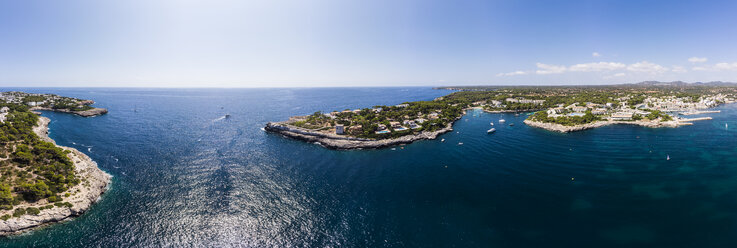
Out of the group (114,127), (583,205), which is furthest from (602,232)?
(114,127)

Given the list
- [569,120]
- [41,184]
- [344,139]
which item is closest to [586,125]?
[569,120]

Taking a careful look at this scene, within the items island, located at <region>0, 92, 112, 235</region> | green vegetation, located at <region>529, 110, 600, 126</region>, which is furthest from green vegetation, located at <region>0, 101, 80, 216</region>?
green vegetation, located at <region>529, 110, 600, 126</region>

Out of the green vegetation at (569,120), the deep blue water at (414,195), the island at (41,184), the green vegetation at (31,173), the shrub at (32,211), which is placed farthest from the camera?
the green vegetation at (569,120)

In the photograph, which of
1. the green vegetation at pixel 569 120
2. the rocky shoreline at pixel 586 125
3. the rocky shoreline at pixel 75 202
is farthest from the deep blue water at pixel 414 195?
the green vegetation at pixel 569 120

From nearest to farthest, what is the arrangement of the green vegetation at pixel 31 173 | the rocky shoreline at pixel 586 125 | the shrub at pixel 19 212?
the shrub at pixel 19 212 < the green vegetation at pixel 31 173 < the rocky shoreline at pixel 586 125

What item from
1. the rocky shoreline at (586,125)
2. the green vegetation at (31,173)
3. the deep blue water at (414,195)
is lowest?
the deep blue water at (414,195)

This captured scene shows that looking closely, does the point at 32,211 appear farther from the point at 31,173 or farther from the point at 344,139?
the point at 344,139

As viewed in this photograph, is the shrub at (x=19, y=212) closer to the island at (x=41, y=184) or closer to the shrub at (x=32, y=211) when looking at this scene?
the island at (x=41, y=184)
